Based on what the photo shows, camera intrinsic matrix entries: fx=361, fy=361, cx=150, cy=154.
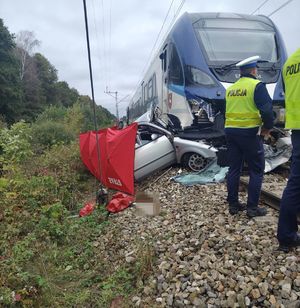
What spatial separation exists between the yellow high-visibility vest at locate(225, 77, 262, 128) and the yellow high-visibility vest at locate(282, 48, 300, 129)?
82 centimetres

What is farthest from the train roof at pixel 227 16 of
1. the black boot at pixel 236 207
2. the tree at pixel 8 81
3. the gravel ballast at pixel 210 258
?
the tree at pixel 8 81

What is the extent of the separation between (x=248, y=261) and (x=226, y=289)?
41cm

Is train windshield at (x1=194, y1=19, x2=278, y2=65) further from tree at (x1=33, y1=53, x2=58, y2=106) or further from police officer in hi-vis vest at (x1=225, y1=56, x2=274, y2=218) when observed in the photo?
tree at (x1=33, y1=53, x2=58, y2=106)

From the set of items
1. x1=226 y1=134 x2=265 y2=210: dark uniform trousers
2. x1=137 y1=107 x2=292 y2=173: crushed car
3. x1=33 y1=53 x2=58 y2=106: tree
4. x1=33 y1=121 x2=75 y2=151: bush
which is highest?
x1=226 y1=134 x2=265 y2=210: dark uniform trousers

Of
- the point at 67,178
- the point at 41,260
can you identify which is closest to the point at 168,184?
the point at 67,178

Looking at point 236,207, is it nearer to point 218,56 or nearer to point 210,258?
point 210,258

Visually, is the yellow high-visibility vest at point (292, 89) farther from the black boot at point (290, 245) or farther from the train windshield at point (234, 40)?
the train windshield at point (234, 40)

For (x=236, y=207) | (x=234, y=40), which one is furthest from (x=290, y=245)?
(x=234, y=40)

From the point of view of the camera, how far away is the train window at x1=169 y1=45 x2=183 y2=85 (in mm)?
8536

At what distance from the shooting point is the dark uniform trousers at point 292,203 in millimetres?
3371

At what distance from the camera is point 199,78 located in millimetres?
8008

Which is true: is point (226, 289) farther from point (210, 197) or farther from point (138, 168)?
point (138, 168)

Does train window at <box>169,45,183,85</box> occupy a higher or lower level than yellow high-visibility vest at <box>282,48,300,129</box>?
lower

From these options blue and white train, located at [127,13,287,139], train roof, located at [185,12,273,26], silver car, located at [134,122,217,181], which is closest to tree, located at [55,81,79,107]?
train roof, located at [185,12,273,26]
